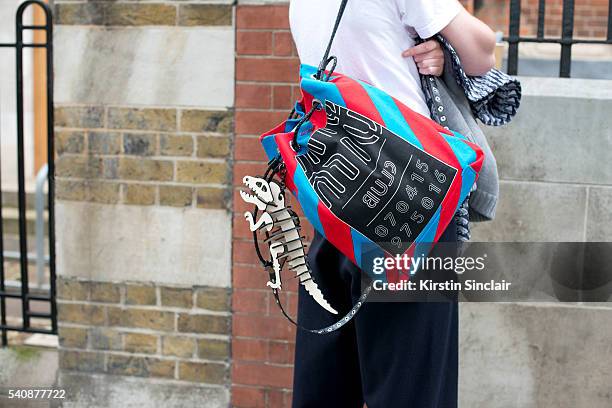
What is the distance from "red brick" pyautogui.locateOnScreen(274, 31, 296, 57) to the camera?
317 centimetres

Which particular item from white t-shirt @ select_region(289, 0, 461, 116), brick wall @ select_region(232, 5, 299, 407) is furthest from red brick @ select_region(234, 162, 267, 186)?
white t-shirt @ select_region(289, 0, 461, 116)

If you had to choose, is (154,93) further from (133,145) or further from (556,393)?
(556,393)

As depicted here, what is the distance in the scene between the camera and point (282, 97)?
320 centimetres

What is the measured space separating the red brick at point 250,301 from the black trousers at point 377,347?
105 cm

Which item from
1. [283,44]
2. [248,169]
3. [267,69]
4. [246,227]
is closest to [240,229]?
[246,227]

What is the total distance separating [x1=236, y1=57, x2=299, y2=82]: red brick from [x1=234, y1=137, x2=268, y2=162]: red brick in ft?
0.79

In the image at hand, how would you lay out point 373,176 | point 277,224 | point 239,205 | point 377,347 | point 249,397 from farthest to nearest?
point 249,397 < point 239,205 < point 377,347 < point 277,224 < point 373,176

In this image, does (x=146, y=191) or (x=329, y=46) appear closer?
(x=329, y=46)

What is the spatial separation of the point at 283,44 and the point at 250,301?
3.45ft

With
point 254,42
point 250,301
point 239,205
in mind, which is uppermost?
point 254,42

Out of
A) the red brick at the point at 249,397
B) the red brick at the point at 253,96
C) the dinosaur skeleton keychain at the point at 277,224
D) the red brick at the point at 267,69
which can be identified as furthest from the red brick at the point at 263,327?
the dinosaur skeleton keychain at the point at 277,224

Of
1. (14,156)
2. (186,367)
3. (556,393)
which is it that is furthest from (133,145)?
(14,156)

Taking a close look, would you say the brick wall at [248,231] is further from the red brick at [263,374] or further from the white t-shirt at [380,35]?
the white t-shirt at [380,35]

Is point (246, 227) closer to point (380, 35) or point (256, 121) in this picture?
point (256, 121)
